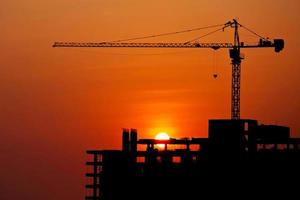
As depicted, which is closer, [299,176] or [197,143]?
[299,176]

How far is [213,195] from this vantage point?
159 m

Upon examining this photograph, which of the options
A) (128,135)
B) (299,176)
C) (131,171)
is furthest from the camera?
(128,135)

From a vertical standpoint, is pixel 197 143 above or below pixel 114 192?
above

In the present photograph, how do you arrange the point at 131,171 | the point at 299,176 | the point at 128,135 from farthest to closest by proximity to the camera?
the point at 128,135 → the point at 131,171 → the point at 299,176

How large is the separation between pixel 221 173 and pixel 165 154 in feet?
58.7

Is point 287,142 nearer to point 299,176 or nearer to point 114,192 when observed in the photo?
point 299,176

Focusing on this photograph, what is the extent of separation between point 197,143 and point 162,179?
1181cm

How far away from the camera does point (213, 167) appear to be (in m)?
164

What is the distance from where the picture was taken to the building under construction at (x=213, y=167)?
527 ft

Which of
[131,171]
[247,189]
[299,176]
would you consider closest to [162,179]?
[131,171]

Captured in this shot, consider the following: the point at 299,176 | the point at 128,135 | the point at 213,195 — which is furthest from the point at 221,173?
the point at 128,135

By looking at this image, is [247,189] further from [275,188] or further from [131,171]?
[131,171]

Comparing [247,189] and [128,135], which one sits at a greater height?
[128,135]

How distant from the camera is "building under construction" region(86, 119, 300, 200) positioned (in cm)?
16050
